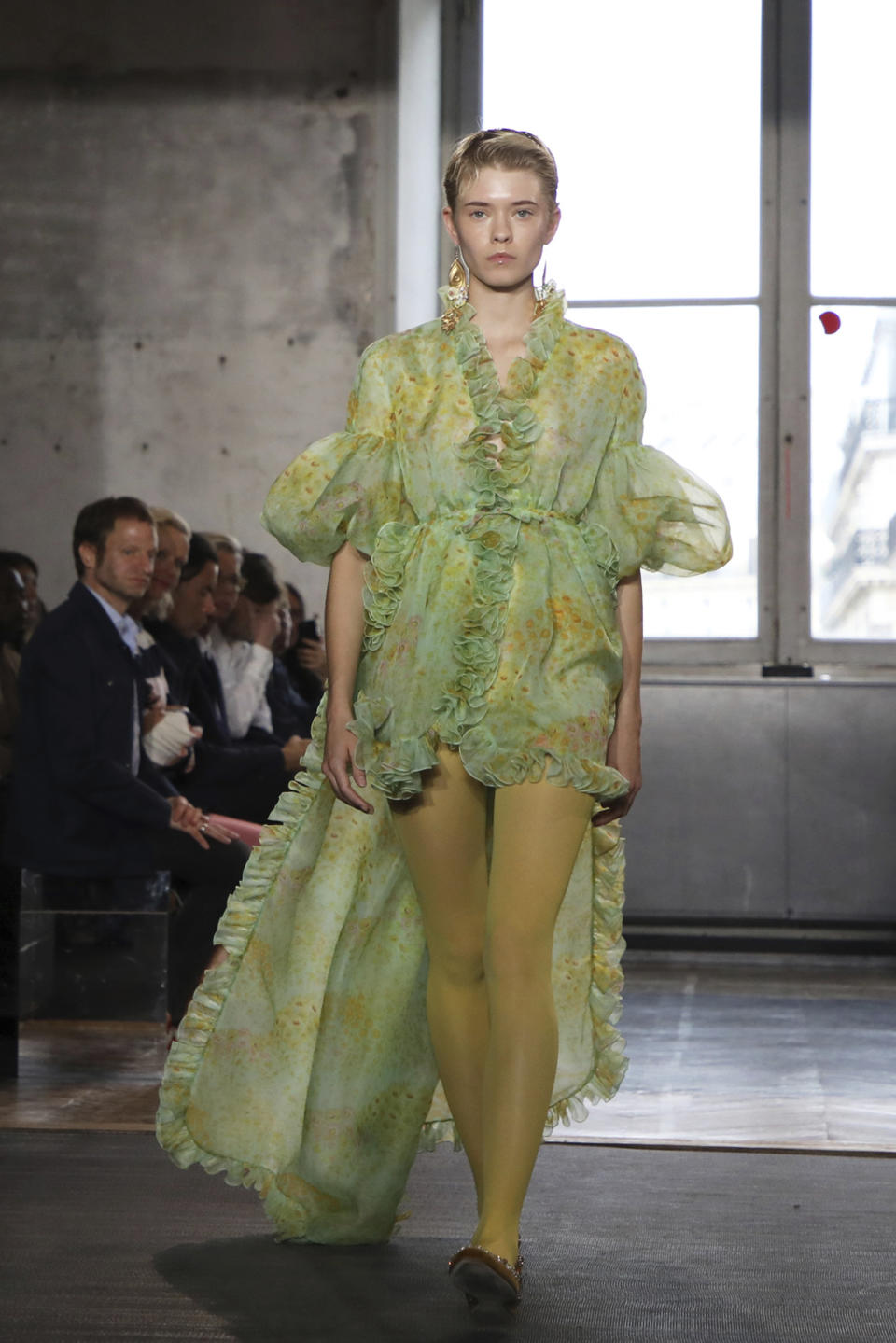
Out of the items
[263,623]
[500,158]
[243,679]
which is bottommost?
[243,679]

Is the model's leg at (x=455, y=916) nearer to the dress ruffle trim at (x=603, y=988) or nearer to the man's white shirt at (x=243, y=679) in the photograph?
the dress ruffle trim at (x=603, y=988)

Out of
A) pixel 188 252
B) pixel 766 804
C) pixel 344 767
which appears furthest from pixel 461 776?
pixel 188 252

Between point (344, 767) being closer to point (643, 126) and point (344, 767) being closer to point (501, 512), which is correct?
point (501, 512)

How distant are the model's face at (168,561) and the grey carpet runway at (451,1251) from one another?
2205 millimetres

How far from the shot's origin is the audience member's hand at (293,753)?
5.07 metres

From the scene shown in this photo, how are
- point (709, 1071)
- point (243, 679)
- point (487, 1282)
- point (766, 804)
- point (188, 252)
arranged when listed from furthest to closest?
1. point (188, 252)
2. point (766, 804)
3. point (243, 679)
4. point (709, 1071)
5. point (487, 1282)

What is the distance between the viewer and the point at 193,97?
697 cm

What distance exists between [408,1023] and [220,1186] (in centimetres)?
50

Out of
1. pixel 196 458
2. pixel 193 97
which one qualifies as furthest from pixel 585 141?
pixel 196 458

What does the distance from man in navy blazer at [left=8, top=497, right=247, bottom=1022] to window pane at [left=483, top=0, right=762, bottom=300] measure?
3.57m

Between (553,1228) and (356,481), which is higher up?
(356,481)

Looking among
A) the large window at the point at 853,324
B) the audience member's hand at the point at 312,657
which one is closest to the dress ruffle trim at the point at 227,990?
the audience member's hand at the point at 312,657

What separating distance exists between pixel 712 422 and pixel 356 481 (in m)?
5.18

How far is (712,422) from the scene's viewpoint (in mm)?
7266
